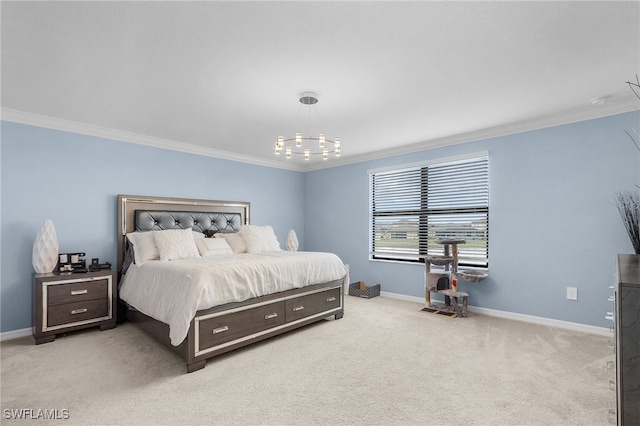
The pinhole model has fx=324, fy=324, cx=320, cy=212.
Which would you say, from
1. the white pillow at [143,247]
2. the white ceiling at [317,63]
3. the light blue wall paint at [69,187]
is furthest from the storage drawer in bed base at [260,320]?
the light blue wall paint at [69,187]

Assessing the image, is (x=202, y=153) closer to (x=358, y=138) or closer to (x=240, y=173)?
(x=240, y=173)

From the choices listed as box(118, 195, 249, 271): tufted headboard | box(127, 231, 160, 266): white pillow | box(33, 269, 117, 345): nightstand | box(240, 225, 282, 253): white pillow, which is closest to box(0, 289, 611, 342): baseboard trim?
box(33, 269, 117, 345): nightstand

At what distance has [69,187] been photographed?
11.7 feet

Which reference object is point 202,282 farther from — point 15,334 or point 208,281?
point 15,334

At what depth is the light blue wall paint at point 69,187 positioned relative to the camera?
10.6 feet

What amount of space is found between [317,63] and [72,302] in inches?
129

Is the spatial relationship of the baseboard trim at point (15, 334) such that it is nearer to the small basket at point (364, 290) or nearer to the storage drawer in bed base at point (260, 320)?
the storage drawer in bed base at point (260, 320)

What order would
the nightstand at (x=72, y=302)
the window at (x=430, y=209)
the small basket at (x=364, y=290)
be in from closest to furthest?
the nightstand at (x=72, y=302) → the window at (x=430, y=209) → the small basket at (x=364, y=290)

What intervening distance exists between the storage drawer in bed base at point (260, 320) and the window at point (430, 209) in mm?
1512

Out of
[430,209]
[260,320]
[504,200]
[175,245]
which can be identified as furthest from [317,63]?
[430,209]

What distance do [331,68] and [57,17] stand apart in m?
1.60

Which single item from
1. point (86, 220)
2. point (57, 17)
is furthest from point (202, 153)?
point (57, 17)

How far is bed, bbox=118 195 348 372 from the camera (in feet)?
8.55

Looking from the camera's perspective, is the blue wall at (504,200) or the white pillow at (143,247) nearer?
the blue wall at (504,200)
